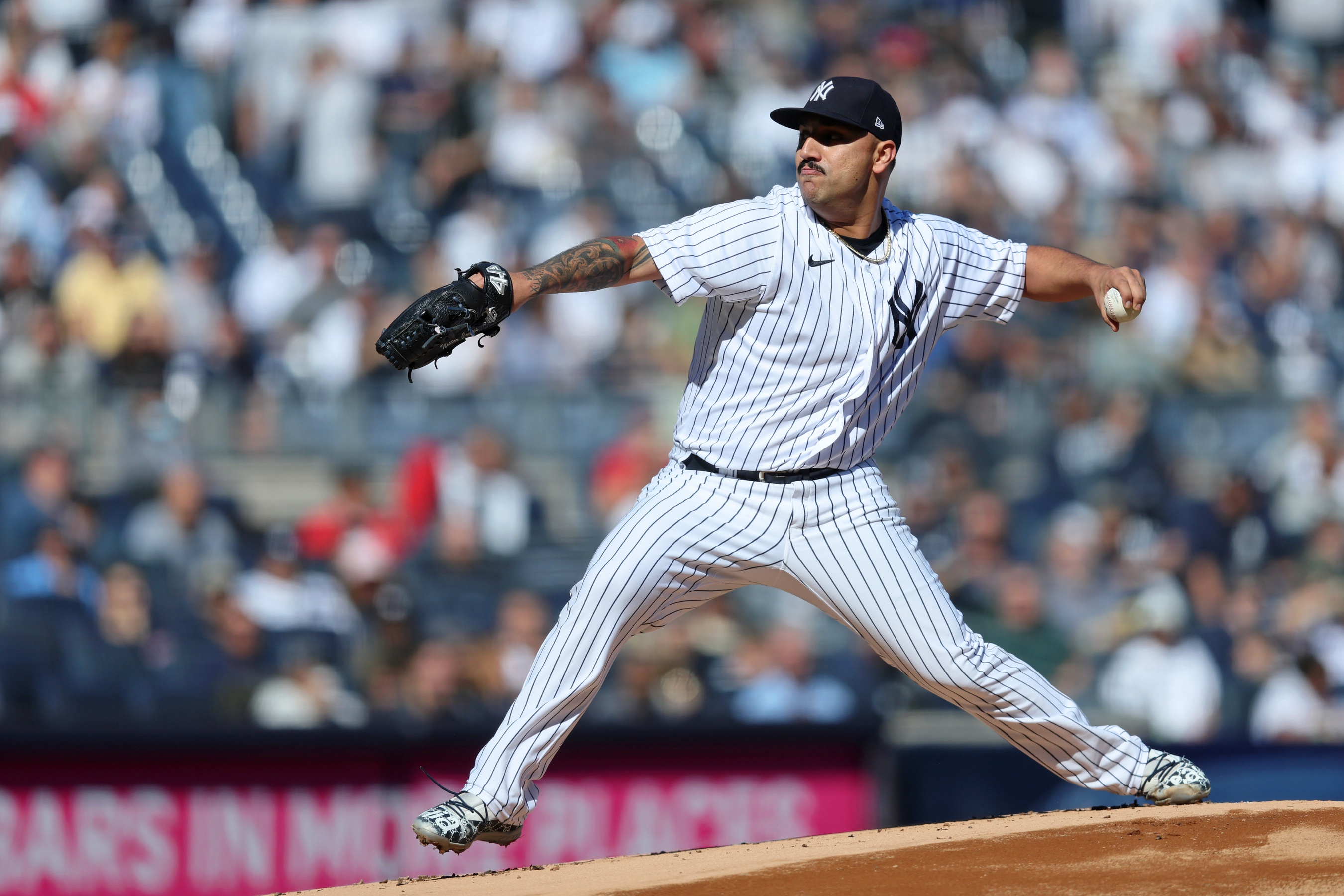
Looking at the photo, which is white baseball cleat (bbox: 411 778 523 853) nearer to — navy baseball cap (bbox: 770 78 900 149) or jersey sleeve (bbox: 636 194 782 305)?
jersey sleeve (bbox: 636 194 782 305)

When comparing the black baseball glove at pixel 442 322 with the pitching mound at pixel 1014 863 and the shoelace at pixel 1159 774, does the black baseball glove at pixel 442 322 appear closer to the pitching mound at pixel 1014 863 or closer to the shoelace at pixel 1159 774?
the pitching mound at pixel 1014 863

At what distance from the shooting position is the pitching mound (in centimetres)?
392

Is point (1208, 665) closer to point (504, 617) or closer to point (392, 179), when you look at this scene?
point (504, 617)

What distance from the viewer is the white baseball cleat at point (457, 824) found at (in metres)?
3.93

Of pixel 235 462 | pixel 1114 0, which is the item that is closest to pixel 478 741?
pixel 235 462

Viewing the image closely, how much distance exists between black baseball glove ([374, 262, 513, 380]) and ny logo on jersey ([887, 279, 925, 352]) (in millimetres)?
1017

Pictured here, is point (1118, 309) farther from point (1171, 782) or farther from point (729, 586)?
point (1171, 782)

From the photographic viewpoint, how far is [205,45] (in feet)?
35.1

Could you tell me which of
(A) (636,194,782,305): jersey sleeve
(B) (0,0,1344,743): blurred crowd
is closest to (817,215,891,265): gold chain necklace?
(A) (636,194,782,305): jersey sleeve

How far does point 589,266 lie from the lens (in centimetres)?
379

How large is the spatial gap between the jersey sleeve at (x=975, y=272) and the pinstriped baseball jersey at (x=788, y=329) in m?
0.07

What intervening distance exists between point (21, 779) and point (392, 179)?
4.65 metres

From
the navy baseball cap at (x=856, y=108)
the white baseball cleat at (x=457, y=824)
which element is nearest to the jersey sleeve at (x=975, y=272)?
the navy baseball cap at (x=856, y=108)

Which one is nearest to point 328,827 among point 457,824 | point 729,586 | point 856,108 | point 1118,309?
point 457,824
